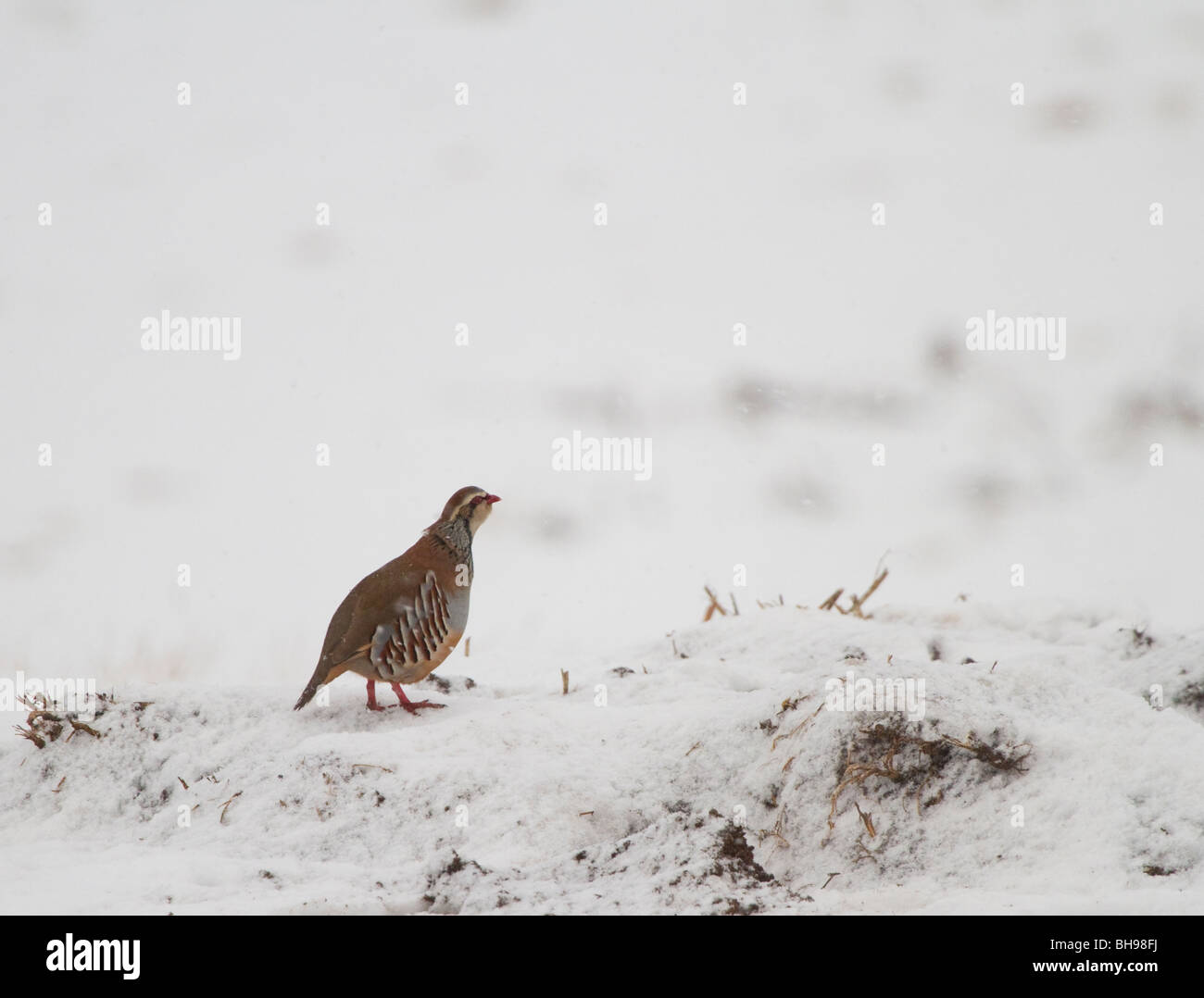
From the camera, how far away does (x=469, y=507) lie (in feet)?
14.7

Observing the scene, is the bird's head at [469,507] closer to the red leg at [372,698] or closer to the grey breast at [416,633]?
the grey breast at [416,633]

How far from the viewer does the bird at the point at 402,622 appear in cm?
396

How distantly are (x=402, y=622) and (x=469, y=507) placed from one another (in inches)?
26.0

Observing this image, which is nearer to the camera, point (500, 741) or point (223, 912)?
point (223, 912)

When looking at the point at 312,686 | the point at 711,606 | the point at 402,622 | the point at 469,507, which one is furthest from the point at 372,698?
the point at 711,606

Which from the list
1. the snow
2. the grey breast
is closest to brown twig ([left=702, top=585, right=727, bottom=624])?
the snow

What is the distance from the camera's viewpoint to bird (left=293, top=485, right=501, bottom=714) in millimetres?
3955

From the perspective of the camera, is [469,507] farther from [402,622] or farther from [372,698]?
[372,698]

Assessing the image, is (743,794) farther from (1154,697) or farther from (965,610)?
(965,610)

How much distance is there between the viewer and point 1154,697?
3.84 metres

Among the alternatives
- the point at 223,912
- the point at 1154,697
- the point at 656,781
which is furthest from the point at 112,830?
the point at 1154,697

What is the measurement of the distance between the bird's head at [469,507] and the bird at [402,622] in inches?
3.9

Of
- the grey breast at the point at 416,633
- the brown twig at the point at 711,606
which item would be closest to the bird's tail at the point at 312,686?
the grey breast at the point at 416,633
